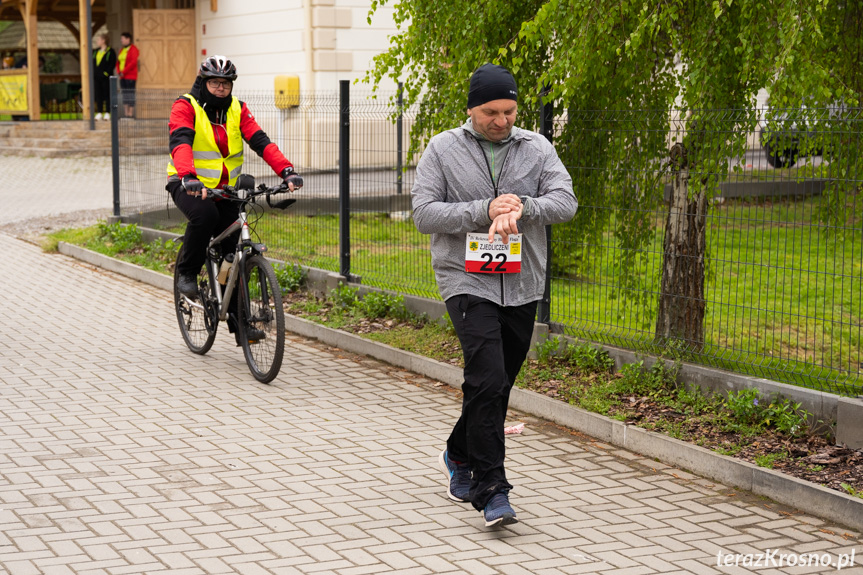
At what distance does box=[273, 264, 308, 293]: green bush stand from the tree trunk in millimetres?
4095

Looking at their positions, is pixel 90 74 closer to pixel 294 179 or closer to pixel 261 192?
pixel 261 192

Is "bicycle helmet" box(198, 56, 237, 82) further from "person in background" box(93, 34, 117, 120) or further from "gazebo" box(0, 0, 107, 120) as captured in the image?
"person in background" box(93, 34, 117, 120)

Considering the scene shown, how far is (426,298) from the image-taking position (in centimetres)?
884

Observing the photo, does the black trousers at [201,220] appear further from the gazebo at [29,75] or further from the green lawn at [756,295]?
the gazebo at [29,75]

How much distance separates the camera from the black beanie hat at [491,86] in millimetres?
4684

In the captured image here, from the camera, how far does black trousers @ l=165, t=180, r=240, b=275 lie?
7816 mm

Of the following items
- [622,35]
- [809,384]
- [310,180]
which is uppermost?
[622,35]

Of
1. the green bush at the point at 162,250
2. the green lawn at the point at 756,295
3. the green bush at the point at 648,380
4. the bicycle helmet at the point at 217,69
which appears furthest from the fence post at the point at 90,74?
the green bush at the point at 648,380

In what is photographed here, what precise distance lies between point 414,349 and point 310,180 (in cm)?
251

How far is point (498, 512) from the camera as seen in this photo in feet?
15.4

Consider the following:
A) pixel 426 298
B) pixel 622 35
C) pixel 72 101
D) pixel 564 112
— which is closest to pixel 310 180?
pixel 426 298

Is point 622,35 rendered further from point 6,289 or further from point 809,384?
point 6,289

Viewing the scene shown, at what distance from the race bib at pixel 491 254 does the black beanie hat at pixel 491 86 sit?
59cm

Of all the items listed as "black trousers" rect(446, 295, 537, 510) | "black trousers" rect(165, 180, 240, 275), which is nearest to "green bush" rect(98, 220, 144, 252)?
"black trousers" rect(165, 180, 240, 275)
